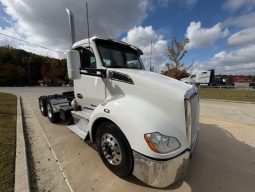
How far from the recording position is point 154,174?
228cm

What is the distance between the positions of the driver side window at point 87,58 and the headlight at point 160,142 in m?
2.13

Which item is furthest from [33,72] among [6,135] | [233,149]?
[233,149]

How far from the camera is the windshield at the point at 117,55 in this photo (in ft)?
12.0

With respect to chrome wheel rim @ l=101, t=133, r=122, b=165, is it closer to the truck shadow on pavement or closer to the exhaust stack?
the truck shadow on pavement

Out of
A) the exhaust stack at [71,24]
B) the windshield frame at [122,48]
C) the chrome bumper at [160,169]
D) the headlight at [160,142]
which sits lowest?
the chrome bumper at [160,169]

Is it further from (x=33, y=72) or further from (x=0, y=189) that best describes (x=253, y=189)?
(x=33, y=72)

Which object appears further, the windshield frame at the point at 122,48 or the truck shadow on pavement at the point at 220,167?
the windshield frame at the point at 122,48

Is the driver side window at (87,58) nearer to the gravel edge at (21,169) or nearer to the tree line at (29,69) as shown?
the gravel edge at (21,169)

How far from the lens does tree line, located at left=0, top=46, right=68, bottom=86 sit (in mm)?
46981

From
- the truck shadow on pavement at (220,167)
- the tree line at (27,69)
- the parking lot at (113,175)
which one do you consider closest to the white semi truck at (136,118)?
the parking lot at (113,175)

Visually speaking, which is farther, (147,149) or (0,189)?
(0,189)

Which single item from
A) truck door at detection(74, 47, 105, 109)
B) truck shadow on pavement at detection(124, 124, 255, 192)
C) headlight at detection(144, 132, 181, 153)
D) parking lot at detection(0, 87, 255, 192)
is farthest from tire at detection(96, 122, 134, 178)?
truck door at detection(74, 47, 105, 109)

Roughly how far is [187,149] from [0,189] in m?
2.84

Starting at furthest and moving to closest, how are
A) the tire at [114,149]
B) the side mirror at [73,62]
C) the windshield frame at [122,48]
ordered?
the windshield frame at [122,48] < the side mirror at [73,62] < the tire at [114,149]
